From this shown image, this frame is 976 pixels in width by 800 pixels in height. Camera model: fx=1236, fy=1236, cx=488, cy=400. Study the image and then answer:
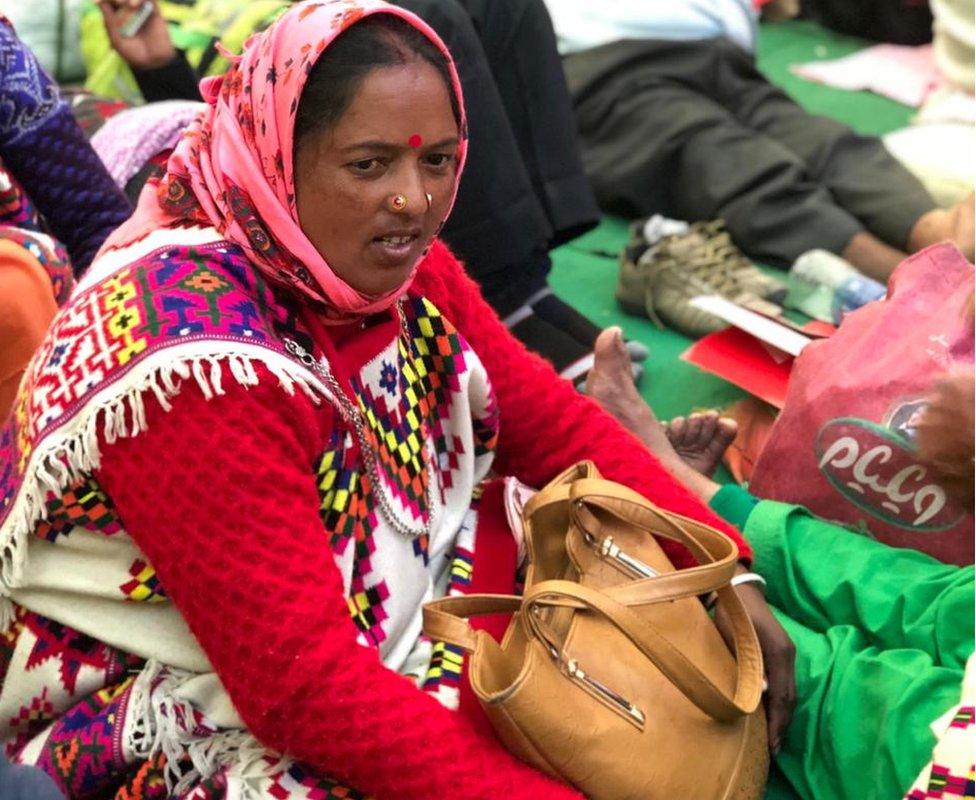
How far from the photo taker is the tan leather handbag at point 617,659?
1.22 meters

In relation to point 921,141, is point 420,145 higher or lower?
higher

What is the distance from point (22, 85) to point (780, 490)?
125 centimetres

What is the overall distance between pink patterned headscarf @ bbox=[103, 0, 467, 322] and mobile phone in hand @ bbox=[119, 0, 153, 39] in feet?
4.33

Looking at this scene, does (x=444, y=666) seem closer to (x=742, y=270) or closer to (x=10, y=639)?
(x=10, y=639)

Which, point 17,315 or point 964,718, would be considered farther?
point 17,315

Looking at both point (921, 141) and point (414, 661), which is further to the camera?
point (921, 141)

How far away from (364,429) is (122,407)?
0.28 m

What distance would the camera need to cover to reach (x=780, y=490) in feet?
6.05

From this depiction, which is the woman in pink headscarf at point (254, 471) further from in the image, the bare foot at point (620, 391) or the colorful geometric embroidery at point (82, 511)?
the bare foot at point (620, 391)

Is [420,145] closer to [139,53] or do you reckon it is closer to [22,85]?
[22,85]

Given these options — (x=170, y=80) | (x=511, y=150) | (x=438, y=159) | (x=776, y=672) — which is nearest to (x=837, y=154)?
(x=511, y=150)

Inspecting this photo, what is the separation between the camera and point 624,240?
10.4ft

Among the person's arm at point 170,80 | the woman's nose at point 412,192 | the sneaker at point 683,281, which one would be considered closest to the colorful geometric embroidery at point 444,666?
the woman's nose at point 412,192

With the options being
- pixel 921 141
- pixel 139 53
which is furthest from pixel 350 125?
pixel 921 141
